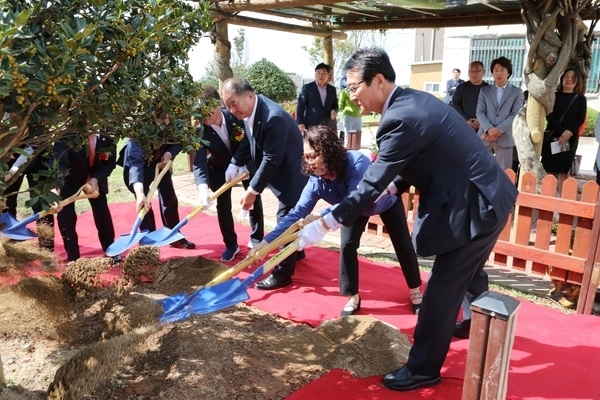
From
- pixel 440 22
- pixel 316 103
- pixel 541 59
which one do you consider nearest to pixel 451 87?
pixel 440 22

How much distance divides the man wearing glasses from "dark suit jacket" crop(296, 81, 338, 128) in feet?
6.96

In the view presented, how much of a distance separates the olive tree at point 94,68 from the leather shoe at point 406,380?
168cm

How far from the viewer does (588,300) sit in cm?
357

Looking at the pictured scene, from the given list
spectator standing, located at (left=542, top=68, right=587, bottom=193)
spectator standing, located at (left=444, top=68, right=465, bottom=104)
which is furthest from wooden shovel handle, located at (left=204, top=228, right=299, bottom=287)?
spectator standing, located at (left=444, top=68, right=465, bottom=104)

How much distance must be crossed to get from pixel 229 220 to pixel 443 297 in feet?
8.44

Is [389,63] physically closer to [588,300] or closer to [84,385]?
[84,385]

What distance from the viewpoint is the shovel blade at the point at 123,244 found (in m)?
4.02

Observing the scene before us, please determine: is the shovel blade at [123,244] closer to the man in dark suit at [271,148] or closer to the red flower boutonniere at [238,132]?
the man in dark suit at [271,148]

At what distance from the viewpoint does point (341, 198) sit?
10.9 feet

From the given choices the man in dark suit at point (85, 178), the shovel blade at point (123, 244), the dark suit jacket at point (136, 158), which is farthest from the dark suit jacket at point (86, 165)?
the shovel blade at point (123, 244)

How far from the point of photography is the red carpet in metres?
2.58

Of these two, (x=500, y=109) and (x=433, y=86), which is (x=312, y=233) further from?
(x=433, y=86)

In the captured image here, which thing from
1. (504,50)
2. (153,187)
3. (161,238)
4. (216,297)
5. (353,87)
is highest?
(504,50)

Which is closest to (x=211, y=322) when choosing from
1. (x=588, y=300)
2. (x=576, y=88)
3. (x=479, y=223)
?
(x=479, y=223)
